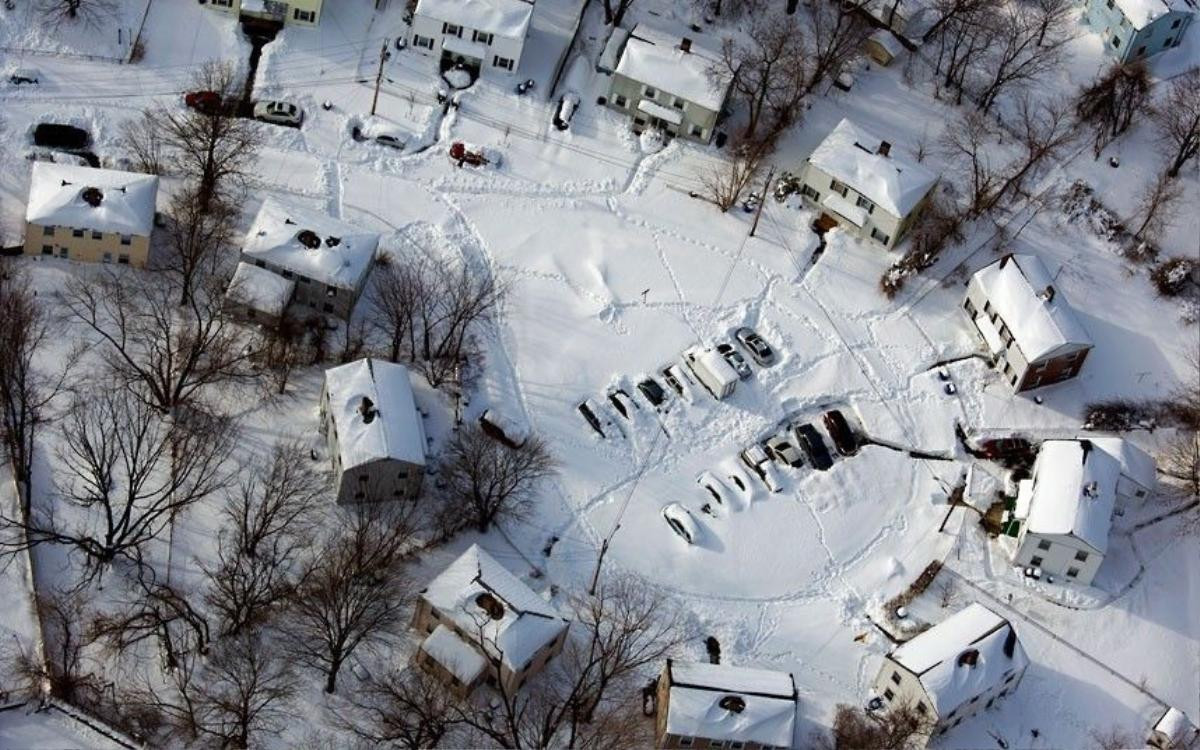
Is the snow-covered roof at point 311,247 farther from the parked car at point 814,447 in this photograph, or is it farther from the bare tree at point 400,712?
the parked car at point 814,447

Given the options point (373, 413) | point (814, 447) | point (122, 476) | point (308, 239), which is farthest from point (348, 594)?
point (814, 447)

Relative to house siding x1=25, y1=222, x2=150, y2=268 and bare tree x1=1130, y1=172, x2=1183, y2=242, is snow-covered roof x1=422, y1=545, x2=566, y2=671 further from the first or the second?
bare tree x1=1130, y1=172, x2=1183, y2=242

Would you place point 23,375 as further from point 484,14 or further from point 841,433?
point 841,433

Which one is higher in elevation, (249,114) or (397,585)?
(249,114)

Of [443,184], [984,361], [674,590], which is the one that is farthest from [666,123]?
[674,590]

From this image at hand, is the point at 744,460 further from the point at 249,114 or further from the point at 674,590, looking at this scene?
the point at 249,114
